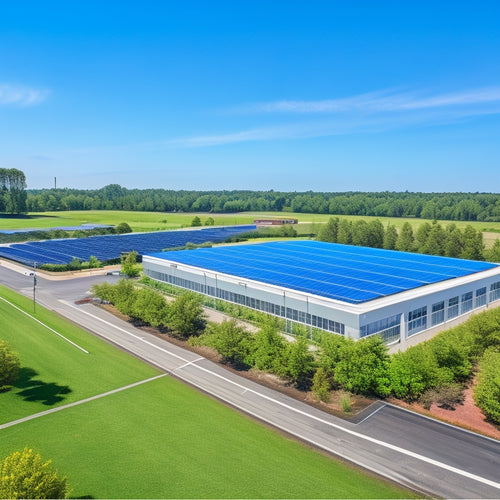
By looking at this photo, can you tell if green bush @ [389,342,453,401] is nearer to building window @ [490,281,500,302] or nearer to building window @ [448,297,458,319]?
building window @ [448,297,458,319]

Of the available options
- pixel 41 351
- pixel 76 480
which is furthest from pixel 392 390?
pixel 41 351

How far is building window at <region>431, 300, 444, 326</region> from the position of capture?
48.1 m

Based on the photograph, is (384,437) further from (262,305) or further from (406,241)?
(406,241)

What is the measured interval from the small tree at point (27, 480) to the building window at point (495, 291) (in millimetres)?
56139

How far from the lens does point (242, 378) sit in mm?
38000

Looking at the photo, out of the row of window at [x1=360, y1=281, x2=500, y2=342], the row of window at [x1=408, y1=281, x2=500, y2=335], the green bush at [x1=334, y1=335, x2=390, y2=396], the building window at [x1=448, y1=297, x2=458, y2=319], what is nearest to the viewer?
the green bush at [x1=334, y1=335, x2=390, y2=396]

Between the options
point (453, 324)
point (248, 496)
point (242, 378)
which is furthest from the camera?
point (453, 324)

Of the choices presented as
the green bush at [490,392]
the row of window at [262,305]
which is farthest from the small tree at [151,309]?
the green bush at [490,392]

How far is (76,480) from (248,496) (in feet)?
30.4

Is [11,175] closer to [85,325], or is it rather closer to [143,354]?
[85,325]

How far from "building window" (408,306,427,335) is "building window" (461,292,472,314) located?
843 centimetres

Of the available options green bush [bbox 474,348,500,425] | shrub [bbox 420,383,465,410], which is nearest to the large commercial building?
shrub [bbox 420,383,465,410]

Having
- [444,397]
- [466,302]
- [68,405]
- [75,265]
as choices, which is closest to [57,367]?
→ [68,405]

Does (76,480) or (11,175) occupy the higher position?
(11,175)
